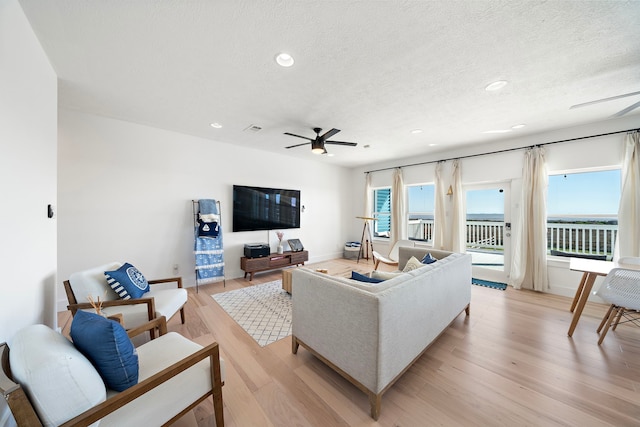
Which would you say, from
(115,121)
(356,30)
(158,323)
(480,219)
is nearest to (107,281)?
(158,323)

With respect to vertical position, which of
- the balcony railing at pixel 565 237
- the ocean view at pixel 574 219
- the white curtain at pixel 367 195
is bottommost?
the balcony railing at pixel 565 237

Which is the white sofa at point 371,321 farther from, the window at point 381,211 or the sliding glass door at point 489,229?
the window at point 381,211

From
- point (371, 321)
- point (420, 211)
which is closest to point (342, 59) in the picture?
point (371, 321)

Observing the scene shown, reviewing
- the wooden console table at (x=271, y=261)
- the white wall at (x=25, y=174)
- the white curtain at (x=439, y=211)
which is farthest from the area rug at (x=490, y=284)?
the white wall at (x=25, y=174)

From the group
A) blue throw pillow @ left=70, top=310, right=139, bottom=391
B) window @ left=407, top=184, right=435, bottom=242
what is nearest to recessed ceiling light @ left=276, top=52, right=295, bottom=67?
blue throw pillow @ left=70, top=310, right=139, bottom=391

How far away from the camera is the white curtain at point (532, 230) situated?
11.7 ft

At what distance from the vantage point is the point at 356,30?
157 cm

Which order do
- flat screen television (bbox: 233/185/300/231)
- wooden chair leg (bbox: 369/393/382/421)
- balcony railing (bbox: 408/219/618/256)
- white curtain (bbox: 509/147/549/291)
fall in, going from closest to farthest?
wooden chair leg (bbox: 369/393/382/421)
balcony railing (bbox: 408/219/618/256)
white curtain (bbox: 509/147/549/291)
flat screen television (bbox: 233/185/300/231)

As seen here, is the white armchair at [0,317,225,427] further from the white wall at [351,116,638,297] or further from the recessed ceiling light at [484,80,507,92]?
the white wall at [351,116,638,297]

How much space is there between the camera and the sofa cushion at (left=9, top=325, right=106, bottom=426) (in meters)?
0.82

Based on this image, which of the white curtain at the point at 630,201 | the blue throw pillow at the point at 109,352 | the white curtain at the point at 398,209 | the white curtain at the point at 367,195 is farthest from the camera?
the white curtain at the point at 367,195

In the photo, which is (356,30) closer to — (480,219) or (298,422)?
(298,422)

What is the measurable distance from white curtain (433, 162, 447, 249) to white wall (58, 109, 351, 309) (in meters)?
3.57

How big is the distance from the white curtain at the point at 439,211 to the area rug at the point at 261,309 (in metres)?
3.40
